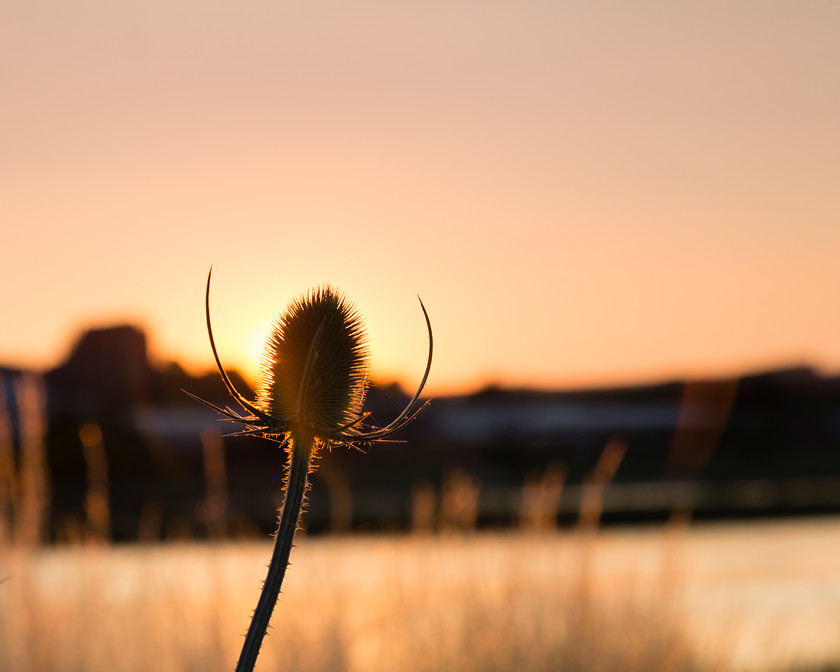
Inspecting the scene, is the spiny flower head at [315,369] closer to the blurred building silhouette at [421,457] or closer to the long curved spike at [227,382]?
the long curved spike at [227,382]

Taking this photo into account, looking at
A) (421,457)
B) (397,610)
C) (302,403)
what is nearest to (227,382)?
(302,403)

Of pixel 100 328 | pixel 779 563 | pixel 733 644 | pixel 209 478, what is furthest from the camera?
pixel 100 328

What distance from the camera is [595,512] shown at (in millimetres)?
4906

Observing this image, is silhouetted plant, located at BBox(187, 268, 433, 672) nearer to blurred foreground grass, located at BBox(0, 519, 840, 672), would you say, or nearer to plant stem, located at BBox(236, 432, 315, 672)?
plant stem, located at BBox(236, 432, 315, 672)

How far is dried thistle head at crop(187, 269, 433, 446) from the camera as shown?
0.95 metres

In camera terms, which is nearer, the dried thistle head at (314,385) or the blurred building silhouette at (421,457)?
the dried thistle head at (314,385)

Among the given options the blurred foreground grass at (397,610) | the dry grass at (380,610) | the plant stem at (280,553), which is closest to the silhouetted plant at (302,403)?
the plant stem at (280,553)

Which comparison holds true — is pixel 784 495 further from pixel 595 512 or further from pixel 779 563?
pixel 595 512

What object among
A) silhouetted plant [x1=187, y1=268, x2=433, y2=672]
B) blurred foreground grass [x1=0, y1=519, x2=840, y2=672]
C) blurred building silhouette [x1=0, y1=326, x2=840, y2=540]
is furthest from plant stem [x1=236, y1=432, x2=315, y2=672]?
blurred building silhouette [x1=0, y1=326, x2=840, y2=540]

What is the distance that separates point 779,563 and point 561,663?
914cm

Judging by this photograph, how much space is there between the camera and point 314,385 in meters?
1.00

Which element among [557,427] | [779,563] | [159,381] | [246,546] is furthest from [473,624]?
[557,427]

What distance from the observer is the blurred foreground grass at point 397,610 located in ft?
15.6

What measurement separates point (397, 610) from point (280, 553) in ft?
15.0
